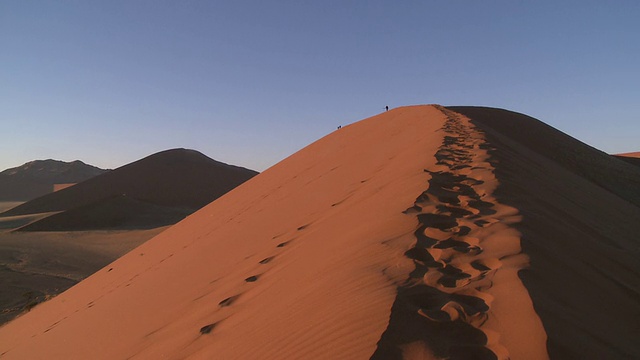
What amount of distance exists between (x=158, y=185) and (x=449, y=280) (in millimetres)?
38676

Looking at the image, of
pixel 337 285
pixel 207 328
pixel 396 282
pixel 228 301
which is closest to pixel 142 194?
pixel 228 301

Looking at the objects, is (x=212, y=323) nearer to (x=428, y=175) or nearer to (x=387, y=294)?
(x=387, y=294)

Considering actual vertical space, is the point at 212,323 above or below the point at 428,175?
below

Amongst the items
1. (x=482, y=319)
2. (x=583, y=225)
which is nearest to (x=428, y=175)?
(x=583, y=225)

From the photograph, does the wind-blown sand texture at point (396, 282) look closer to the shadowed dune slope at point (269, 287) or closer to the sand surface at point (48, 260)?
the shadowed dune slope at point (269, 287)

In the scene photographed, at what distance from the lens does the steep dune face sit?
87.9 inches

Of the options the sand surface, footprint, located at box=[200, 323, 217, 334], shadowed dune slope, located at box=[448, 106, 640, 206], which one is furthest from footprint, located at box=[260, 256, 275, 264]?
shadowed dune slope, located at box=[448, 106, 640, 206]

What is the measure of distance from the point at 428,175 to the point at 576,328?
3311 millimetres

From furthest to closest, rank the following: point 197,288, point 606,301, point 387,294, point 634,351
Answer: point 197,288 → point 606,301 → point 387,294 → point 634,351

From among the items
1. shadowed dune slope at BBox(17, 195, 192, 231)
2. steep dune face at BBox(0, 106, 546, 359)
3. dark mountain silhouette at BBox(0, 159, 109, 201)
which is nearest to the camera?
steep dune face at BBox(0, 106, 546, 359)

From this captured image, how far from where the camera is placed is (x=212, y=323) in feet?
10.6

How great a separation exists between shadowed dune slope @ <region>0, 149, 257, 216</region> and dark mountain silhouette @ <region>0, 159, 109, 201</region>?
25.7 m

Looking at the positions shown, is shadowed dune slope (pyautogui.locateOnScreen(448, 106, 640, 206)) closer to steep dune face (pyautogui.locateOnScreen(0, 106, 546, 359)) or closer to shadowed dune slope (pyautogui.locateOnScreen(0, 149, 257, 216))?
steep dune face (pyautogui.locateOnScreen(0, 106, 546, 359))

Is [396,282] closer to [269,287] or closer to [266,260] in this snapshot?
[269,287]
